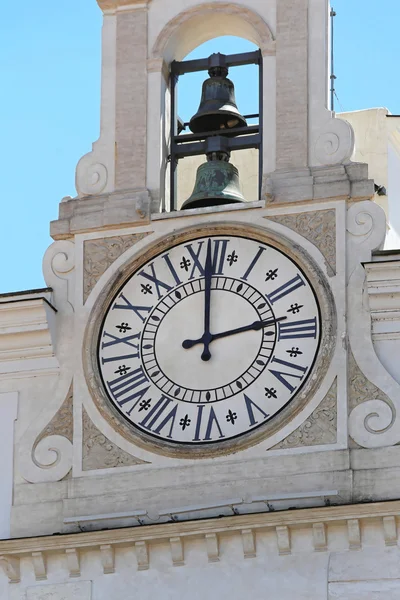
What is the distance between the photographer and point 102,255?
2081 cm

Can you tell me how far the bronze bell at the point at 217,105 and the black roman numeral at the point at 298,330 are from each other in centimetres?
234

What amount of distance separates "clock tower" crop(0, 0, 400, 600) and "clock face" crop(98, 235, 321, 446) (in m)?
0.02

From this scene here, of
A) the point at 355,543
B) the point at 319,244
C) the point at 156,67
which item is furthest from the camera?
the point at 156,67

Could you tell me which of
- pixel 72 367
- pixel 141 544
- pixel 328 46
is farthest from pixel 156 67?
pixel 141 544

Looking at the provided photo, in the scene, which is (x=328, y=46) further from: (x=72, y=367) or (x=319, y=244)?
(x=72, y=367)

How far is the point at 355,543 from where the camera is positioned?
19.0m

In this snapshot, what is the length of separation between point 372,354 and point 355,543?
1.56m

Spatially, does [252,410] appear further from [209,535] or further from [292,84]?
[292,84]

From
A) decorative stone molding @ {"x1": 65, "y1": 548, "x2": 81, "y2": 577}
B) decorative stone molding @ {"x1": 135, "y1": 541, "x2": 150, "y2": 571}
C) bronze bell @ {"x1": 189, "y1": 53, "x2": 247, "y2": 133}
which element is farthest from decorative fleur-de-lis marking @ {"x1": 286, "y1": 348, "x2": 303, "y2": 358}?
bronze bell @ {"x1": 189, "y1": 53, "x2": 247, "y2": 133}

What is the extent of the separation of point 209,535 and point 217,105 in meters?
4.14

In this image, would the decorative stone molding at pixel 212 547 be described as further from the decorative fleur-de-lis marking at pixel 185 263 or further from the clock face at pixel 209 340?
the decorative fleur-de-lis marking at pixel 185 263

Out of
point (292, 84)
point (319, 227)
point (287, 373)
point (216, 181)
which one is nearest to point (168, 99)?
point (216, 181)

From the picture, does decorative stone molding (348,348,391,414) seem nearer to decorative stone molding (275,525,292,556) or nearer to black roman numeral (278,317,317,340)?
black roman numeral (278,317,317,340)

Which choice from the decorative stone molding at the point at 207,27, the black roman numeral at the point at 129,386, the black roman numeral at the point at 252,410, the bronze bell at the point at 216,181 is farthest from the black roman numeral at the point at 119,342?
the decorative stone molding at the point at 207,27
